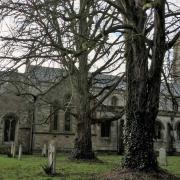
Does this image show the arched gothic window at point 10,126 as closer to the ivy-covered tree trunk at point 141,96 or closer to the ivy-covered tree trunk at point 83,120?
the ivy-covered tree trunk at point 83,120

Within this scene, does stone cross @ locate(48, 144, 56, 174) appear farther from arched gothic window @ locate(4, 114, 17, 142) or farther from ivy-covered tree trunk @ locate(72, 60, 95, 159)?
arched gothic window @ locate(4, 114, 17, 142)

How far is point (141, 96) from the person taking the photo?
1277 cm

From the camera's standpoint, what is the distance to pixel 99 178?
12180 millimetres

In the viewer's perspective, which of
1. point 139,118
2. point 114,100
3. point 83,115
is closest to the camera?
A: point 139,118

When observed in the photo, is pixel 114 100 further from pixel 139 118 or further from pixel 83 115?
pixel 139 118

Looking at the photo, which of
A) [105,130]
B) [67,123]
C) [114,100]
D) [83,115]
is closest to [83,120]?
[83,115]

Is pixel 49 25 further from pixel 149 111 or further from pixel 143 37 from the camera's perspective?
pixel 149 111

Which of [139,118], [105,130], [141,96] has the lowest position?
[139,118]

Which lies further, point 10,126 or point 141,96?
point 10,126

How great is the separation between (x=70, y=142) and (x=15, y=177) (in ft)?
81.2

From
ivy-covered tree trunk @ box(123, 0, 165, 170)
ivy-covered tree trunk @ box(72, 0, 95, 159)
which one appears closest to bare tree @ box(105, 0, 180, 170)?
ivy-covered tree trunk @ box(123, 0, 165, 170)

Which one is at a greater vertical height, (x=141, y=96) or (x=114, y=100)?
(x=114, y=100)

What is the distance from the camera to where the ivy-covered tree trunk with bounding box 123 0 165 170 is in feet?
40.9

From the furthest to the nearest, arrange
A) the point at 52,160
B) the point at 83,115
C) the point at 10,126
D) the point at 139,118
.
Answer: the point at 10,126 < the point at 83,115 < the point at 52,160 < the point at 139,118
